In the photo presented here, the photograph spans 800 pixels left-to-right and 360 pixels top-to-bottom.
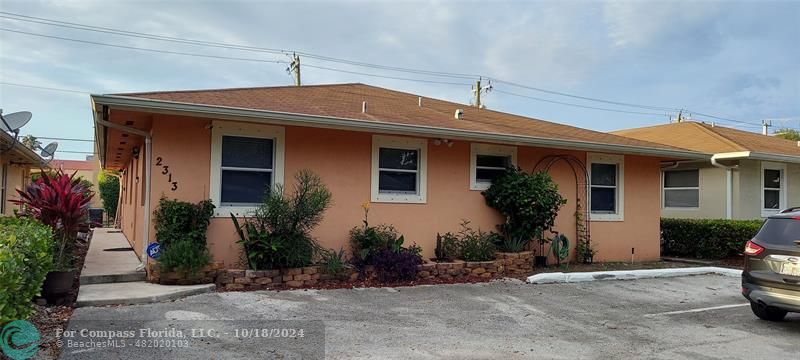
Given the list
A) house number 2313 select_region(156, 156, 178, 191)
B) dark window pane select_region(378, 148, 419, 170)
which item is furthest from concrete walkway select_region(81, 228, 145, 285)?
dark window pane select_region(378, 148, 419, 170)

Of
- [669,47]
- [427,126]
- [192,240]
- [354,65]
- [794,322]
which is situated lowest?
[794,322]

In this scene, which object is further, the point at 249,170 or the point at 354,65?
the point at 354,65

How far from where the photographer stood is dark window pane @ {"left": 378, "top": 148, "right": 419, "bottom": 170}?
A: 31.2 feet

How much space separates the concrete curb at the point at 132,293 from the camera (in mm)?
6211

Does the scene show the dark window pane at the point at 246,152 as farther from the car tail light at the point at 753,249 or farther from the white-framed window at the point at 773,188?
the white-framed window at the point at 773,188

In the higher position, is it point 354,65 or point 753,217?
point 354,65

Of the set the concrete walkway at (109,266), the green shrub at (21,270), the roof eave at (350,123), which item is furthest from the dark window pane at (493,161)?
the green shrub at (21,270)

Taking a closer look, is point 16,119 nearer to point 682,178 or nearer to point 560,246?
point 560,246

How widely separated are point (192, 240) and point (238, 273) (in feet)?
2.65

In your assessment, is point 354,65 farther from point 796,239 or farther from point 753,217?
point 796,239

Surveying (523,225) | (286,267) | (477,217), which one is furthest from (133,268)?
(523,225)

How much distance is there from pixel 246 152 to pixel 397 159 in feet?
8.94

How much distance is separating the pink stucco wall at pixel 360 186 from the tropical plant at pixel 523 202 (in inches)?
13.7

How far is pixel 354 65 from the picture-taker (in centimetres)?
3164
